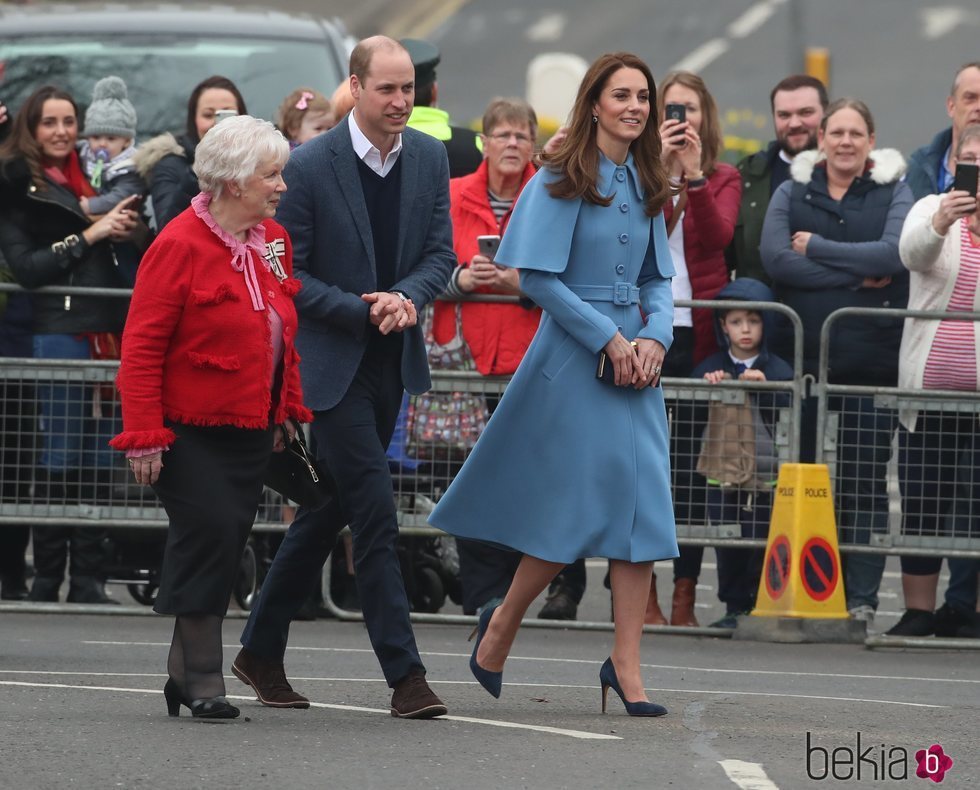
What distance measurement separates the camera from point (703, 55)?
4238cm

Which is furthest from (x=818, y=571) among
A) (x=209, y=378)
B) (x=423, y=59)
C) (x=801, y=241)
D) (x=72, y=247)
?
(x=209, y=378)

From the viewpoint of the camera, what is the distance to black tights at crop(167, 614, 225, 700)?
792 cm

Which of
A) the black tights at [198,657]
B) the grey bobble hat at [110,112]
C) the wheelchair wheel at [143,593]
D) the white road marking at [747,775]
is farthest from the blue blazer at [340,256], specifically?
the wheelchair wheel at [143,593]

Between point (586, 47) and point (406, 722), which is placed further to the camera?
point (586, 47)

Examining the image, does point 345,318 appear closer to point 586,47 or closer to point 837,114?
point 837,114

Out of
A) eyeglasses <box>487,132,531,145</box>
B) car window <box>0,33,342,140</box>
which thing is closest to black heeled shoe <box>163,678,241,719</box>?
eyeglasses <box>487,132,531,145</box>

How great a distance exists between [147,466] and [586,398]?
1.59 metres

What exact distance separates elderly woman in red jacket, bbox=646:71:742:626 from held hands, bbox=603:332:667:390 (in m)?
3.15

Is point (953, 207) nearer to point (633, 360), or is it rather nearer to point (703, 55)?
point (633, 360)

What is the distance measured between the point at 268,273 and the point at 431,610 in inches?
165

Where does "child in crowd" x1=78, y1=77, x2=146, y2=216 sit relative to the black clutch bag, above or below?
above

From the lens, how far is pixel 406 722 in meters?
8.01

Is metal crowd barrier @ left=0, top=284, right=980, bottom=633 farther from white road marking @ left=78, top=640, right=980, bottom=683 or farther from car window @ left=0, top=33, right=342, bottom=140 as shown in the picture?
car window @ left=0, top=33, right=342, bottom=140

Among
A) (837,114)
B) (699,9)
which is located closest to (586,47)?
(699,9)
